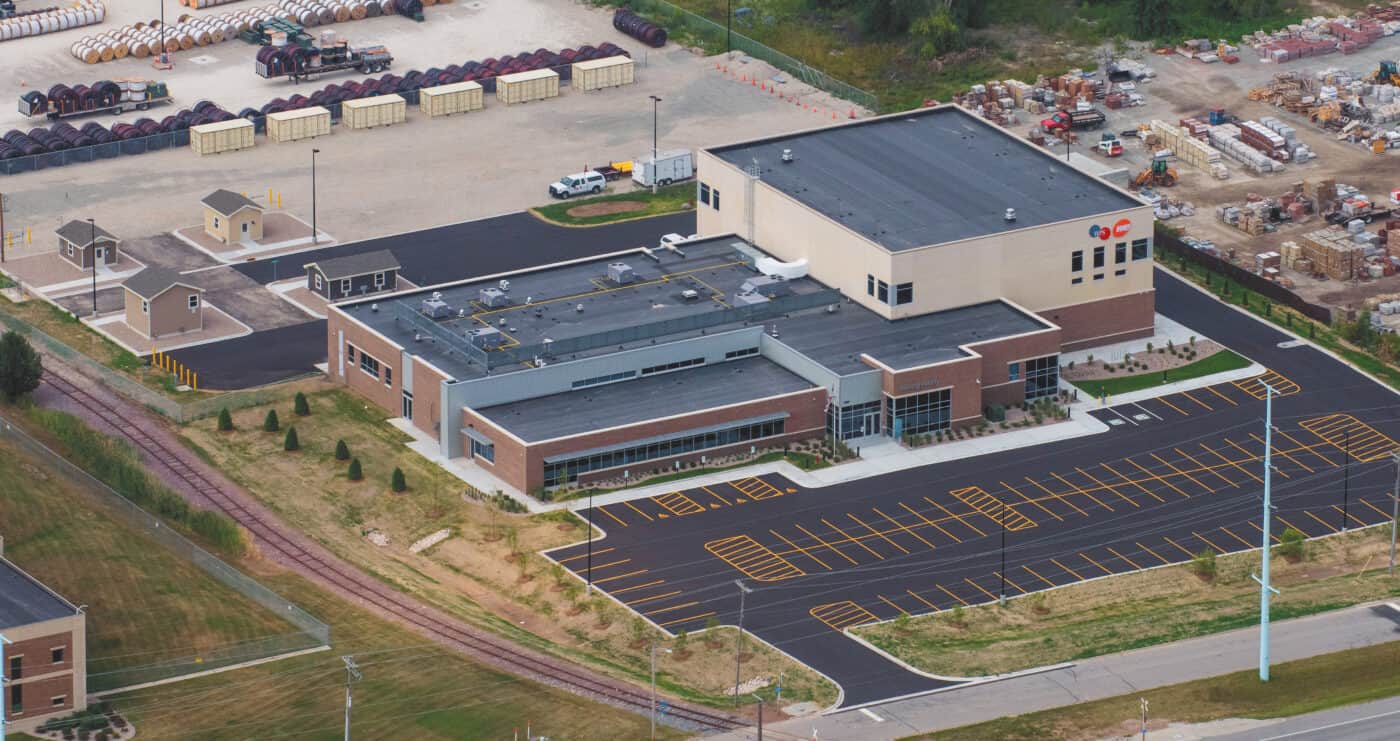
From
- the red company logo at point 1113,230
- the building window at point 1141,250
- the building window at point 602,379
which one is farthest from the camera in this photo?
the building window at point 1141,250

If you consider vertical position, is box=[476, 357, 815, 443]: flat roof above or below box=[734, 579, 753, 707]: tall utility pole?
above

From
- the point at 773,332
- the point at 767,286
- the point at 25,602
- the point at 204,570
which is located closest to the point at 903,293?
the point at 773,332

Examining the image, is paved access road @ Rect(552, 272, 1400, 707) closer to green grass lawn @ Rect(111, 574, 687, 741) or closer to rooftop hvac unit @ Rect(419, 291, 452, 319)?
green grass lawn @ Rect(111, 574, 687, 741)

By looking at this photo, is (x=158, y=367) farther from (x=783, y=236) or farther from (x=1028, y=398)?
(x=1028, y=398)

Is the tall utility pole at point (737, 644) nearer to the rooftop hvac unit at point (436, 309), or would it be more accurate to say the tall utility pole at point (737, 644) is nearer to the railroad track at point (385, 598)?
the railroad track at point (385, 598)

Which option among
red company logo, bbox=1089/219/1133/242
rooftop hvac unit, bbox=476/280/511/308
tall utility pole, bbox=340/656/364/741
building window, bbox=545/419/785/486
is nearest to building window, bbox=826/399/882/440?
building window, bbox=545/419/785/486

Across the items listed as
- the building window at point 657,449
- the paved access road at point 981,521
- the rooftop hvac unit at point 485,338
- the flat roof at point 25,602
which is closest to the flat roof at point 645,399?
the building window at point 657,449
